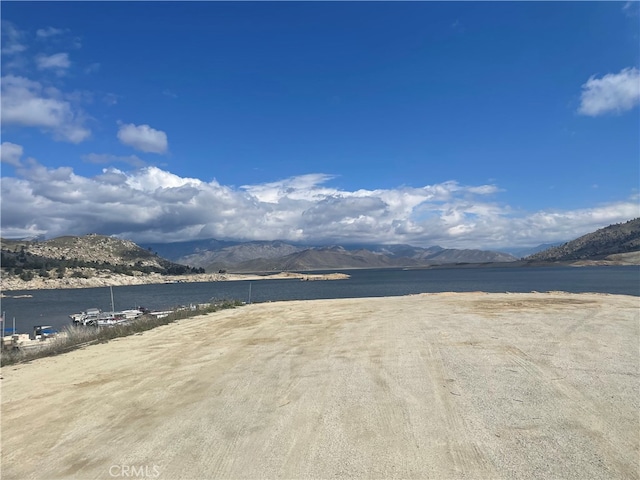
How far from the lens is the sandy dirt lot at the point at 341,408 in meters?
6.11

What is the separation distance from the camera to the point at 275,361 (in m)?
12.3

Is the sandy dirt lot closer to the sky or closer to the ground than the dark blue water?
closer to the sky

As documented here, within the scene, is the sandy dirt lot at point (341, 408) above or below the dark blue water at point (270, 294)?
above

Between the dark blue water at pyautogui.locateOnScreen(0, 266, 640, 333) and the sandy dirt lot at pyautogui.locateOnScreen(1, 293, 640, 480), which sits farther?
the dark blue water at pyautogui.locateOnScreen(0, 266, 640, 333)

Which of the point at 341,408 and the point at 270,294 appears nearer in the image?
the point at 341,408

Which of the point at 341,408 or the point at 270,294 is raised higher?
the point at 341,408

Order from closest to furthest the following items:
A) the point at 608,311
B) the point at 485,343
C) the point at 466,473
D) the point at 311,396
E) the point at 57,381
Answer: the point at 466,473, the point at 311,396, the point at 57,381, the point at 485,343, the point at 608,311

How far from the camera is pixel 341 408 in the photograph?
26.7ft

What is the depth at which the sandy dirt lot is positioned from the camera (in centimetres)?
611

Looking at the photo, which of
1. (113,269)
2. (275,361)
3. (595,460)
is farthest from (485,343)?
(113,269)

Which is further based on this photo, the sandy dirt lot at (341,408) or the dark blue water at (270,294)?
the dark blue water at (270,294)

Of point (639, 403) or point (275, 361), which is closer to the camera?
point (639, 403)

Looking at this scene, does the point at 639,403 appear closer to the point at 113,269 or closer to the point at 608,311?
the point at 608,311

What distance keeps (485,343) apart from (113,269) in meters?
183
